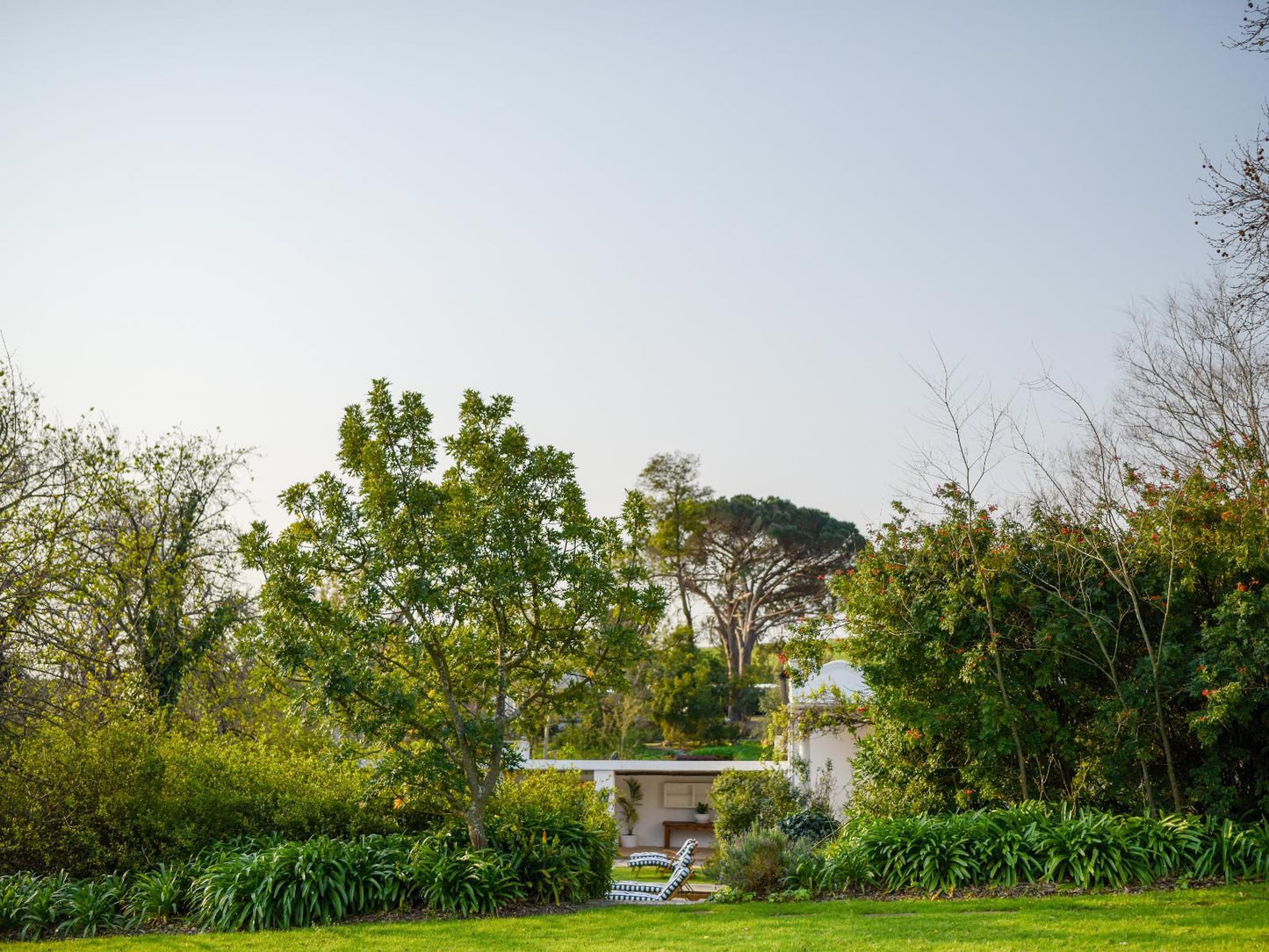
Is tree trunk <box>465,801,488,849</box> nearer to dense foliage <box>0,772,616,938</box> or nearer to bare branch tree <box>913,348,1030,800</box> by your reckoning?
dense foliage <box>0,772,616,938</box>

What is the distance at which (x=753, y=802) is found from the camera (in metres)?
16.4

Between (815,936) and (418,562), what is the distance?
536cm

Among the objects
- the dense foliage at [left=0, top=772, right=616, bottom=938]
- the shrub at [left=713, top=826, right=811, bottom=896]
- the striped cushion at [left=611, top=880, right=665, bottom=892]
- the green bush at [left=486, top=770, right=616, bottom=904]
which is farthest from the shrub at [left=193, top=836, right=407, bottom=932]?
the shrub at [left=713, top=826, right=811, bottom=896]

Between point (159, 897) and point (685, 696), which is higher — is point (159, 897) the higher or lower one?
the lower one

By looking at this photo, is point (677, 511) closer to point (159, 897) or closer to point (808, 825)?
point (808, 825)

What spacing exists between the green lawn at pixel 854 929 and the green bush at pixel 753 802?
668 centimetres

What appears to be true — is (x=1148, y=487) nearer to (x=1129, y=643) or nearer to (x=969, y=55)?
(x=1129, y=643)

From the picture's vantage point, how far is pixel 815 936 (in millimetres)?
7883

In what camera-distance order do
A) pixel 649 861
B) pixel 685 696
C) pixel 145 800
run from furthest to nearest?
1. pixel 685 696
2. pixel 649 861
3. pixel 145 800

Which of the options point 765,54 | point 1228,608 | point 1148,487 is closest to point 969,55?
point 765,54

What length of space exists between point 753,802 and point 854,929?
8.47 meters

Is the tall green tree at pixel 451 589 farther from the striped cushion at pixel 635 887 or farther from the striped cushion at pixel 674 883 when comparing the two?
the striped cushion at pixel 674 883

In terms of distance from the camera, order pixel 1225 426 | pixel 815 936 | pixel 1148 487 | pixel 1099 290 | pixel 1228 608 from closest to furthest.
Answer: pixel 815 936, pixel 1228 608, pixel 1148 487, pixel 1099 290, pixel 1225 426

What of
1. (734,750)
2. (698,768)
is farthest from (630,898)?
(734,750)
